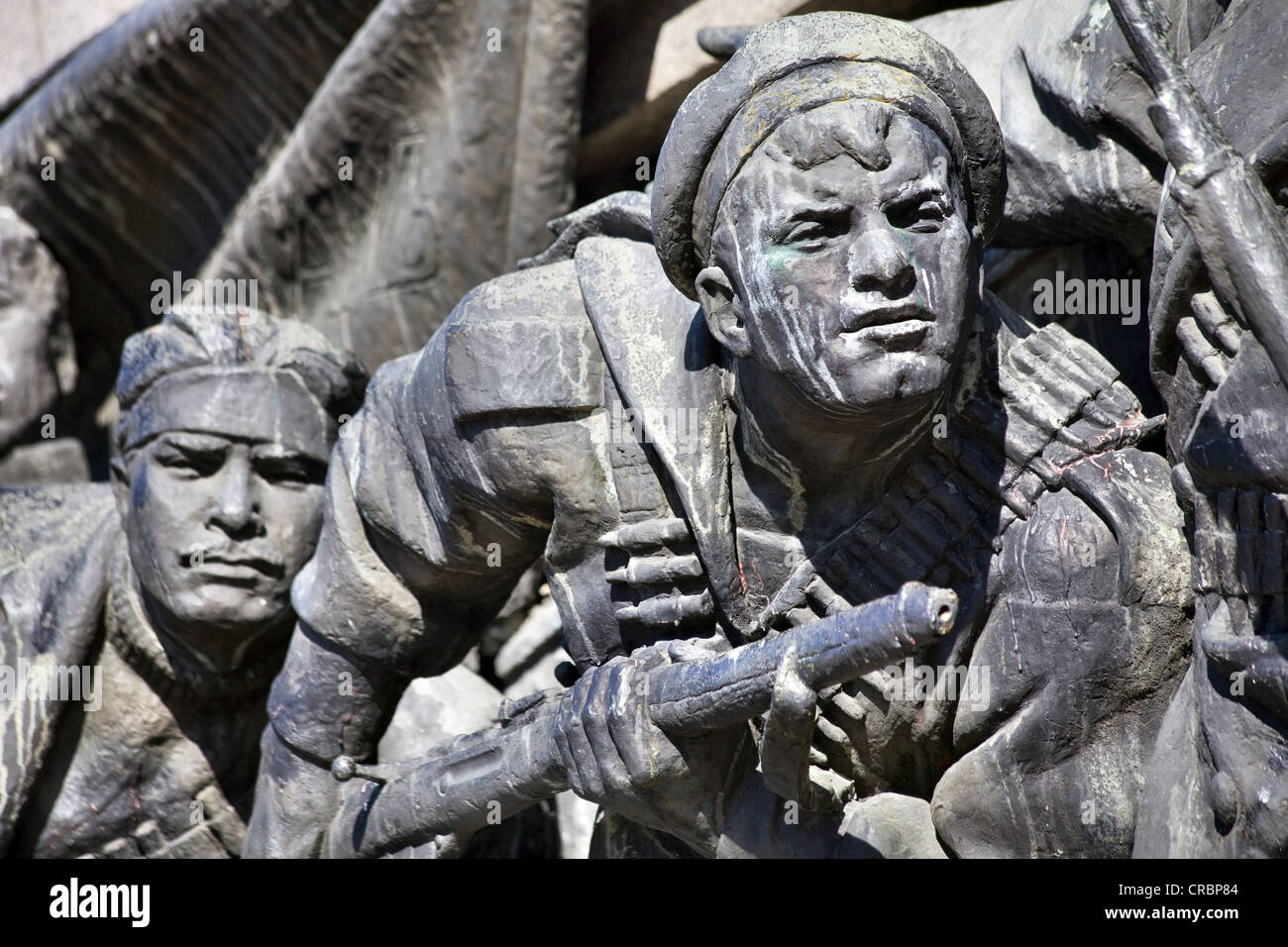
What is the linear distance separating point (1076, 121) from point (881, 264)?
25.0 inches

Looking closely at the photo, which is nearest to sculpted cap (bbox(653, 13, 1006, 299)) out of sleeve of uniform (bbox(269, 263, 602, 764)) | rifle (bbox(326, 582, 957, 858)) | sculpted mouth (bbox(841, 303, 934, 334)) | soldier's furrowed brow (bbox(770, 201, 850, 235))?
soldier's furrowed brow (bbox(770, 201, 850, 235))

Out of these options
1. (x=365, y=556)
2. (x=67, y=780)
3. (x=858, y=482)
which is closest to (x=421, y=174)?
(x=365, y=556)

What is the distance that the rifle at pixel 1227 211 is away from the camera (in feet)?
6.73

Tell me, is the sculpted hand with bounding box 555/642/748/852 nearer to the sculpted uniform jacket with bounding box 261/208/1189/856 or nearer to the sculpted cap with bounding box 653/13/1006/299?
the sculpted uniform jacket with bounding box 261/208/1189/856

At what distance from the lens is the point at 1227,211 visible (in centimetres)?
206

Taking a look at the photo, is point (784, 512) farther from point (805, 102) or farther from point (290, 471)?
point (290, 471)

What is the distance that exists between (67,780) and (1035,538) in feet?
6.49

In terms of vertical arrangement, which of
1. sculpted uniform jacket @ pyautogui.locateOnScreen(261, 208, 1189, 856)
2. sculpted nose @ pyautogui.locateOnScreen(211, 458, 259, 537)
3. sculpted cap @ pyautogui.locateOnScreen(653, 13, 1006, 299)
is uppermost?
sculpted cap @ pyautogui.locateOnScreen(653, 13, 1006, 299)

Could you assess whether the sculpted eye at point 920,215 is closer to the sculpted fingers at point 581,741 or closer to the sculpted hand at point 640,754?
the sculpted hand at point 640,754

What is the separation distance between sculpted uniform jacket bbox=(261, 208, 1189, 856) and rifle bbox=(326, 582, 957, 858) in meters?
0.17

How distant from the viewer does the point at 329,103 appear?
4.03 meters

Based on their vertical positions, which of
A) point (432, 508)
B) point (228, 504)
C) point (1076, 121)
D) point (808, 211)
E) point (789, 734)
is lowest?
point (789, 734)

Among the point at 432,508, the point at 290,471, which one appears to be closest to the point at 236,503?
the point at 290,471

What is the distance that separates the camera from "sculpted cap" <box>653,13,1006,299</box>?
2.38 meters
